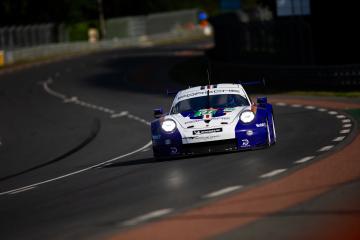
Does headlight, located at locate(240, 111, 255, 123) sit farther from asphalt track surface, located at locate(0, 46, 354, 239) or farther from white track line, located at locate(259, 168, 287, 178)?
white track line, located at locate(259, 168, 287, 178)

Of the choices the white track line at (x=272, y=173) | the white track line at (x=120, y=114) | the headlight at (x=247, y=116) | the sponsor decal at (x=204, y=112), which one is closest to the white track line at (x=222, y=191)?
the white track line at (x=272, y=173)

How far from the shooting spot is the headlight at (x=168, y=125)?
18.6 meters

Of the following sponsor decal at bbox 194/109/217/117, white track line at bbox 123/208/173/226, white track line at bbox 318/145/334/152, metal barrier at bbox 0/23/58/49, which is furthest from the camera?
metal barrier at bbox 0/23/58/49

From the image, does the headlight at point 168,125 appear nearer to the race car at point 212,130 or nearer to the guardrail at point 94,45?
the race car at point 212,130

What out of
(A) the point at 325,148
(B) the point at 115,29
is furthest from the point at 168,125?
(B) the point at 115,29

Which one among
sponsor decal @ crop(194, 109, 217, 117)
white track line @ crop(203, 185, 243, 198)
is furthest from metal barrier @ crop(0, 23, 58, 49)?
white track line @ crop(203, 185, 243, 198)

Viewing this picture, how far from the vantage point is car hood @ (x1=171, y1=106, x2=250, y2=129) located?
18.3 meters

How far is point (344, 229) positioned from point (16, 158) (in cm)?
1637

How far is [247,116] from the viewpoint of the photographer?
1853cm

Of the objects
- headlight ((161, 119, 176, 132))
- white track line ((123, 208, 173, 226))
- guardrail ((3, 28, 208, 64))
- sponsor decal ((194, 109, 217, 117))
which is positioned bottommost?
guardrail ((3, 28, 208, 64))

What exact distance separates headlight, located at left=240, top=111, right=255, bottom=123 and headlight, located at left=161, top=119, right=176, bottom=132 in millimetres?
1225

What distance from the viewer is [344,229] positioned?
10914mm

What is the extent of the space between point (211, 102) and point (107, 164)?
263cm

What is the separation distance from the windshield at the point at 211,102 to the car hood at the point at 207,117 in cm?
39
